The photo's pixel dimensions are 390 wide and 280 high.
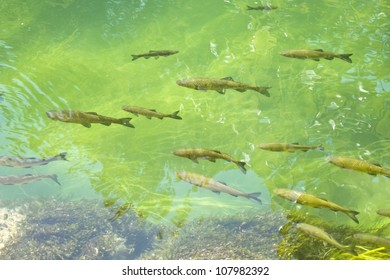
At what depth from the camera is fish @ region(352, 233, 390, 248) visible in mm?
2944

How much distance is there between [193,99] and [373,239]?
277 cm

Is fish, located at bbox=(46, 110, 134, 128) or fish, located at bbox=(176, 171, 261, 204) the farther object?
fish, located at bbox=(46, 110, 134, 128)

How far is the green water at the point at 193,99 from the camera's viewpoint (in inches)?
155

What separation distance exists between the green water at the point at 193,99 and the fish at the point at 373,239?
1.52ft

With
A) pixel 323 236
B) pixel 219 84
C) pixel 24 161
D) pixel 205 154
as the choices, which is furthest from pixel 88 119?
pixel 323 236

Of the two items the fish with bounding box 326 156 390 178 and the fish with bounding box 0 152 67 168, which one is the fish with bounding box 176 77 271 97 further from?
the fish with bounding box 0 152 67 168

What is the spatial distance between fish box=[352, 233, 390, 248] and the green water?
0.46 m

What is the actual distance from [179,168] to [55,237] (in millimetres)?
1340

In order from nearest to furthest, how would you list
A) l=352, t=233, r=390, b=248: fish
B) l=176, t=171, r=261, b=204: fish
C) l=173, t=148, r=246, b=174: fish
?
l=352, t=233, r=390, b=248: fish → l=176, t=171, r=261, b=204: fish → l=173, t=148, r=246, b=174: fish

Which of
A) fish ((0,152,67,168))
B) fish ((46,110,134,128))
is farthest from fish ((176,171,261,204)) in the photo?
fish ((0,152,67,168))

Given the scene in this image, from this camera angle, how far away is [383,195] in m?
3.81

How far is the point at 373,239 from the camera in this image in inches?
118

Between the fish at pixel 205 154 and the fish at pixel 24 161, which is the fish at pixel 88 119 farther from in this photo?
the fish at pixel 205 154

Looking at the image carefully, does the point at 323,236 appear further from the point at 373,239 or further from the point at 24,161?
the point at 24,161
